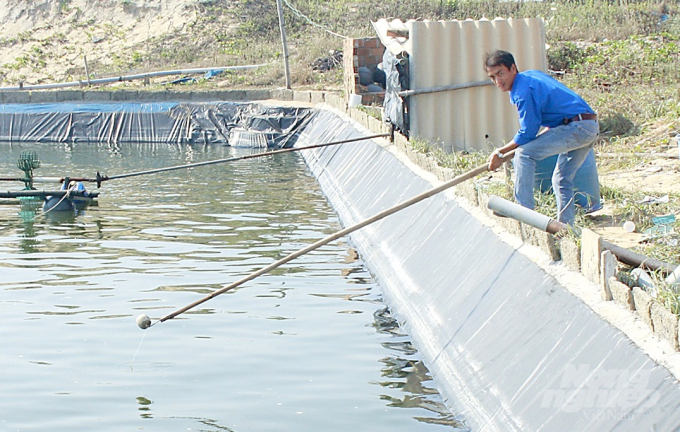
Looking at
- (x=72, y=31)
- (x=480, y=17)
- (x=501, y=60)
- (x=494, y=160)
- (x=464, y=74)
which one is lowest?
(x=494, y=160)

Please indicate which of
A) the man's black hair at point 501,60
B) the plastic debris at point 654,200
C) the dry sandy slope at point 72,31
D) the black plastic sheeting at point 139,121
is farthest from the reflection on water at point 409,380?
the dry sandy slope at point 72,31

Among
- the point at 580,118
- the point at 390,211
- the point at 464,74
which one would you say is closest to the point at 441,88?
the point at 464,74

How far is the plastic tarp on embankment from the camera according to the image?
4355 millimetres

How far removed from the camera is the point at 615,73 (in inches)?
660

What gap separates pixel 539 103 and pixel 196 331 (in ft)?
10.8

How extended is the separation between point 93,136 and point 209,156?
5.30m

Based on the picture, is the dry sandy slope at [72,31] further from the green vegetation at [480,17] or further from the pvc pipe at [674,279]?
the pvc pipe at [674,279]

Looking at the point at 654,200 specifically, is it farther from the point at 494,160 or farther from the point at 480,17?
the point at 480,17

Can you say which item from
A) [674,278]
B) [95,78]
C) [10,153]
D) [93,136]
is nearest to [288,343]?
[674,278]

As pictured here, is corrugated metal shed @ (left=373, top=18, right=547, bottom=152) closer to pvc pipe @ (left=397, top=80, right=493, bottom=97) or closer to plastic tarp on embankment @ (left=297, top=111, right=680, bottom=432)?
pvc pipe @ (left=397, top=80, right=493, bottom=97)

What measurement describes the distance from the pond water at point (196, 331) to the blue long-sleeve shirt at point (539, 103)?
1.94 meters

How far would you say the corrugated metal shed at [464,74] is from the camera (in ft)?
42.0

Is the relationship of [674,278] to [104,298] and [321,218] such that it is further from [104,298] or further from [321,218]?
[321,218]

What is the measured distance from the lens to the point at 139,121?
953 inches
